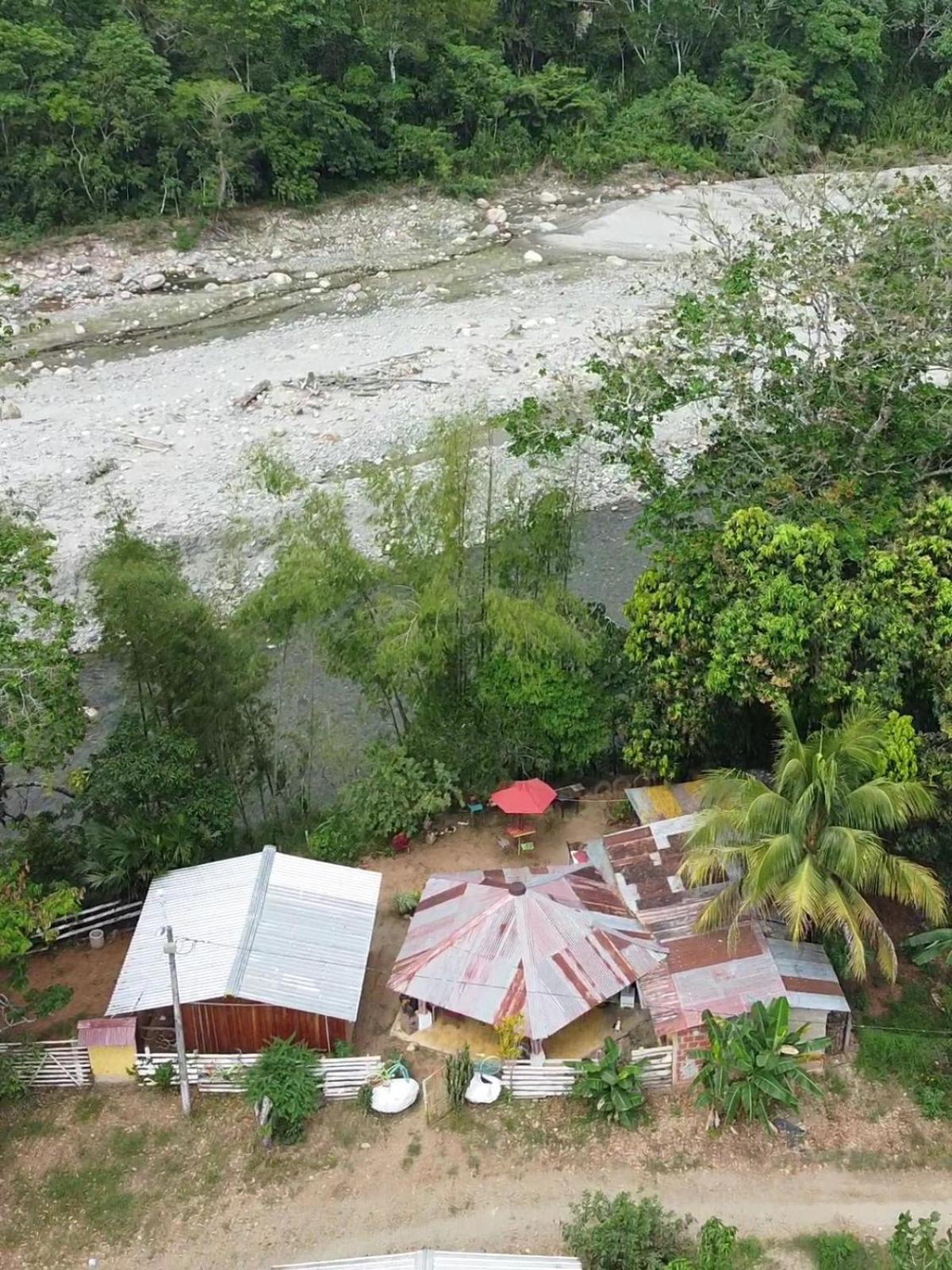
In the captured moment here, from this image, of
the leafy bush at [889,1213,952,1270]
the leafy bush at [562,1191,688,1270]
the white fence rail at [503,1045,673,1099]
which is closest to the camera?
the leafy bush at [889,1213,952,1270]

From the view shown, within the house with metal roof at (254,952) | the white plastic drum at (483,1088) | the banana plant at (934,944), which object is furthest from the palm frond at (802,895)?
the house with metal roof at (254,952)

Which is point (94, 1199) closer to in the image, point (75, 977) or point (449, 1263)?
point (75, 977)

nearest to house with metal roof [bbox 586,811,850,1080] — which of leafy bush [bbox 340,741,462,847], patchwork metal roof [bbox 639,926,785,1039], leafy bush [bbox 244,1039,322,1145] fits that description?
patchwork metal roof [bbox 639,926,785,1039]

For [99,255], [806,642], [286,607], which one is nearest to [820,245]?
[806,642]

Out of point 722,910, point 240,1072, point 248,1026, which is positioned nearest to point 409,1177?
point 240,1072

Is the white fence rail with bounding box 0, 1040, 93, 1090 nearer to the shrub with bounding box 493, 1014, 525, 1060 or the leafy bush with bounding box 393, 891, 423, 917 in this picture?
the leafy bush with bounding box 393, 891, 423, 917

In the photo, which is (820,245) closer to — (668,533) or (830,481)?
(830,481)

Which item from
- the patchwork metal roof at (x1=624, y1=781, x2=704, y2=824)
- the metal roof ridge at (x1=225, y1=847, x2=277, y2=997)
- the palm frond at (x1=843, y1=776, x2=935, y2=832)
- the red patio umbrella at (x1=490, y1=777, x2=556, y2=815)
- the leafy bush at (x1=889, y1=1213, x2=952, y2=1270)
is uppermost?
the palm frond at (x1=843, y1=776, x2=935, y2=832)
